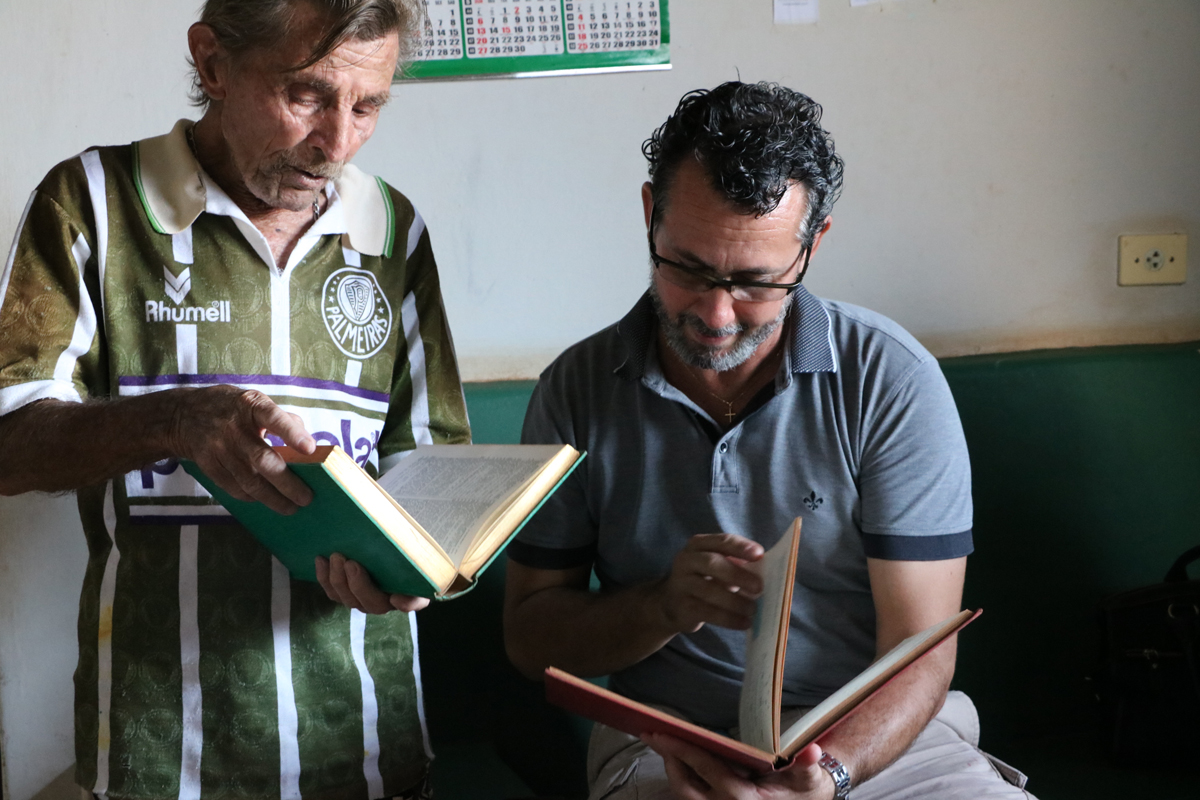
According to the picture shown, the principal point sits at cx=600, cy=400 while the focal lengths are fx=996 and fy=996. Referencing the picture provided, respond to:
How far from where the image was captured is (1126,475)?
6.34 feet

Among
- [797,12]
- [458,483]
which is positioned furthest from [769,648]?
[797,12]

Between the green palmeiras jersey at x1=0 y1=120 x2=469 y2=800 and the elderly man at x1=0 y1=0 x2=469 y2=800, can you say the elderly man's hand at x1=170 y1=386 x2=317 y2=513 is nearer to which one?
the elderly man at x1=0 y1=0 x2=469 y2=800

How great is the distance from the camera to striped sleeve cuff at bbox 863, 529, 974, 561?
1.31 metres

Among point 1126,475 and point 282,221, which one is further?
point 1126,475

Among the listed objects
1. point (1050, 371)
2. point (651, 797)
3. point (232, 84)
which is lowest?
point (651, 797)

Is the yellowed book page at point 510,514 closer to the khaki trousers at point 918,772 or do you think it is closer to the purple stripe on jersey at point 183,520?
the purple stripe on jersey at point 183,520

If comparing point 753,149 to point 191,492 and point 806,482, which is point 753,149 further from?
point 191,492

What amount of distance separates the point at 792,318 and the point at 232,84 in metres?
0.79

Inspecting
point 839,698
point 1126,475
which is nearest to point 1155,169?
point 1126,475

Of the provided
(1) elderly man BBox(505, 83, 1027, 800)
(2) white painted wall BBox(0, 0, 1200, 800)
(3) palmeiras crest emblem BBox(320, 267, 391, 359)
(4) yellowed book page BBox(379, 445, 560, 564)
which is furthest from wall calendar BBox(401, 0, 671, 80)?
(4) yellowed book page BBox(379, 445, 560, 564)

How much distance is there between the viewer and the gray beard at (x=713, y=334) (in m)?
1.32

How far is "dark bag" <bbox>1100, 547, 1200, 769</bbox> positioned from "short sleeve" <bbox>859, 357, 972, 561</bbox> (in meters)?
0.59

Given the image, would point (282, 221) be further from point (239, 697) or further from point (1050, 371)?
point (1050, 371)

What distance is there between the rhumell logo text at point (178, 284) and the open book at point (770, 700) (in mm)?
618
